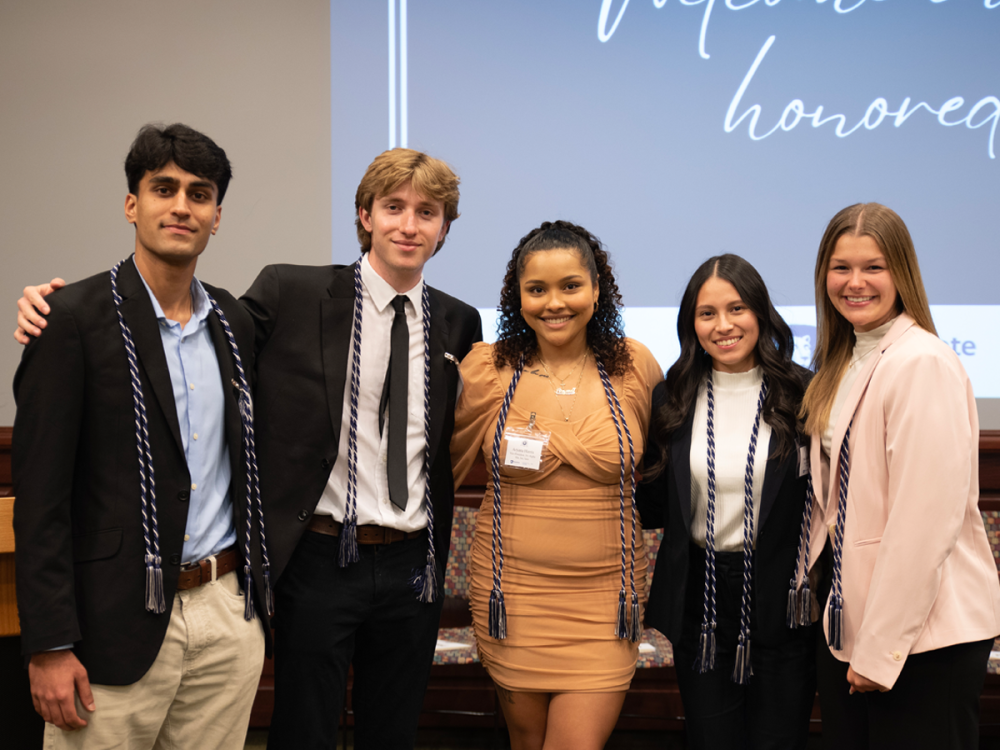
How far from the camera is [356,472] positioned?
1888 mm

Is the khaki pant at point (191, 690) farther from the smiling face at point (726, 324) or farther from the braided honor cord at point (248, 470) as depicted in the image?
the smiling face at point (726, 324)

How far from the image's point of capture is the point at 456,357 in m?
2.14

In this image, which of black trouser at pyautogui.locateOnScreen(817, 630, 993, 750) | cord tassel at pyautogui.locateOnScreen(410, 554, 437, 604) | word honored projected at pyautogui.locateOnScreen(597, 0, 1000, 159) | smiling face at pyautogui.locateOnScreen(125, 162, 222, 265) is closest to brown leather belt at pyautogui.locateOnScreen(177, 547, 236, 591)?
cord tassel at pyautogui.locateOnScreen(410, 554, 437, 604)

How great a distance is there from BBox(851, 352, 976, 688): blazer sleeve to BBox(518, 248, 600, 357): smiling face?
80cm

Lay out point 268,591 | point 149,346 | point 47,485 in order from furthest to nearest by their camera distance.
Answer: point 268,591, point 149,346, point 47,485

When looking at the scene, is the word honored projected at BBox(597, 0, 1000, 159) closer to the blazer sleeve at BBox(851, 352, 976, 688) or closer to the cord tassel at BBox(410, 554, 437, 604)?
the blazer sleeve at BBox(851, 352, 976, 688)

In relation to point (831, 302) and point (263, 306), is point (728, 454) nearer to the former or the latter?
point (831, 302)

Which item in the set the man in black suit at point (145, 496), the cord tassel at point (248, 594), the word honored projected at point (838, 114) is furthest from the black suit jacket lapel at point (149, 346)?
the word honored projected at point (838, 114)

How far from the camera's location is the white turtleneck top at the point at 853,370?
185cm

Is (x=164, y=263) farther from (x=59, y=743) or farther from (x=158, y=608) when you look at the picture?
(x=59, y=743)

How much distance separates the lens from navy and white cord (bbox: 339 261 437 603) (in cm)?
184

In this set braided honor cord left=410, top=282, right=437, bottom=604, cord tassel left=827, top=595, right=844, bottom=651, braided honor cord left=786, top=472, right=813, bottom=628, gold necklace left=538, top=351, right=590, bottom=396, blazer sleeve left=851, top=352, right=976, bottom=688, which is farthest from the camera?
gold necklace left=538, top=351, right=590, bottom=396

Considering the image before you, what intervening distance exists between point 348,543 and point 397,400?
38 centimetres

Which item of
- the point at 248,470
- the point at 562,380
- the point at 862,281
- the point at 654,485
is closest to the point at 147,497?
the point at 248,470
